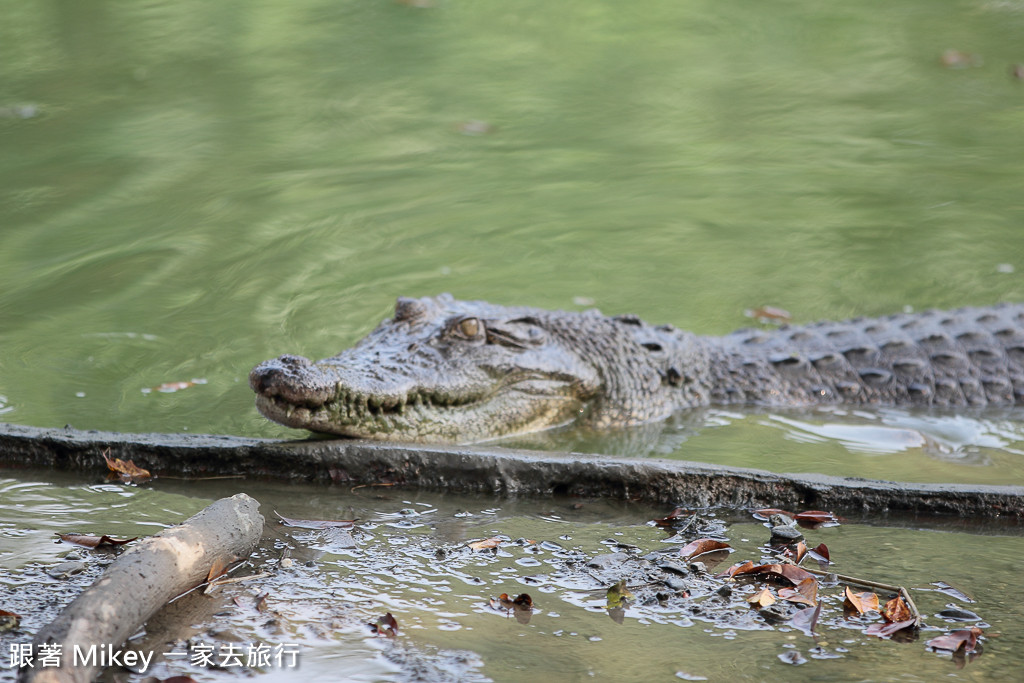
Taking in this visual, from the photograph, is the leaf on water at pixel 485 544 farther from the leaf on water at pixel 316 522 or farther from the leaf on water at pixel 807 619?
the leaf on water at pixel 807 619

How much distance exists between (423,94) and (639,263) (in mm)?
4896

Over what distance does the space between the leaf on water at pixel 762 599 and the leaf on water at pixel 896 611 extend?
298 millimetres

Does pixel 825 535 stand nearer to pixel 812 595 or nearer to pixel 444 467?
pixel 812 595

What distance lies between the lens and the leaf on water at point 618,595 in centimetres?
312

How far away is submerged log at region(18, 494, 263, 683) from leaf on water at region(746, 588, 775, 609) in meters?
1.45

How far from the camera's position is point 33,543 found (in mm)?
3404

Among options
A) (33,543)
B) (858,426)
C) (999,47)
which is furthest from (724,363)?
(999,47)

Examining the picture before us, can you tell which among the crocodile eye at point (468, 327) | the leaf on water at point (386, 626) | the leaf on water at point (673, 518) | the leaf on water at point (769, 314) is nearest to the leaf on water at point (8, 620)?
the leaf on water at point (386, 626)

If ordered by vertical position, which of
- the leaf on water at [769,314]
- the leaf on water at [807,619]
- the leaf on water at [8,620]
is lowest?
the leaf on water at [8,620]

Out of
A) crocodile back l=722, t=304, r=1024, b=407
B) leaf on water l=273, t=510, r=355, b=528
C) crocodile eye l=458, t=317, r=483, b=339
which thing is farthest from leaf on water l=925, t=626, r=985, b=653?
crocodile back l=722, t=304, r=1024, b=407

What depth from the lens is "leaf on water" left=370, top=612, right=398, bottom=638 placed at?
2.91 meters

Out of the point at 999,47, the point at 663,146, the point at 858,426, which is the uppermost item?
the point at 999,47

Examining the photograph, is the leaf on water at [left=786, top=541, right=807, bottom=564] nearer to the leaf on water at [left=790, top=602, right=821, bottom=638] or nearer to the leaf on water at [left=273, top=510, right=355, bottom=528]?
the leaf on water at [left=790, top=602, right=821, bottom=638]

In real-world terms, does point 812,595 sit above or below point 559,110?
below
